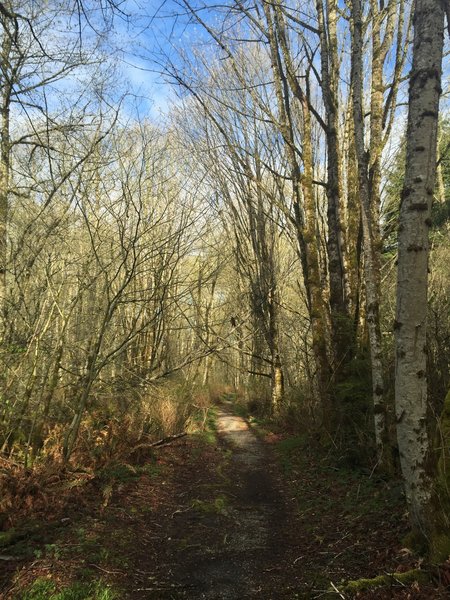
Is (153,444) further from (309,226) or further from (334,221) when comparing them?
(334,221)

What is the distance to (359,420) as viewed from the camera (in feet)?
23.5

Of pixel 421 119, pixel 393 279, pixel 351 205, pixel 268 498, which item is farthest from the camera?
pixel 393 279

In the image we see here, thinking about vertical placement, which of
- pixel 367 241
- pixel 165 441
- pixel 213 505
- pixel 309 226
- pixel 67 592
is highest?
pixel 309 226

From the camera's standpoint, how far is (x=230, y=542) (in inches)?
185

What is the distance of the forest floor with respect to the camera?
139 inches

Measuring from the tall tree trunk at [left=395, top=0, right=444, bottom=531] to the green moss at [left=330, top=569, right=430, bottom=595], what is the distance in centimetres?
61

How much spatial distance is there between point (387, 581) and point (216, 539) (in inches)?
89.5

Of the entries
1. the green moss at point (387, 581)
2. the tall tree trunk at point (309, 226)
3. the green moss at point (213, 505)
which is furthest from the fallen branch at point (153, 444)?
the green moss at point (387, 581)

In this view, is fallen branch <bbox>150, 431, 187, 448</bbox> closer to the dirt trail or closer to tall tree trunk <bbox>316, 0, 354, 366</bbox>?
the dirt trail

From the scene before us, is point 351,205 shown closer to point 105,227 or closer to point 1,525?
Result: point 105,227

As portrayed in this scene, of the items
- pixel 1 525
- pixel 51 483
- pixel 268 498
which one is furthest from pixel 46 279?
pixel 268 498

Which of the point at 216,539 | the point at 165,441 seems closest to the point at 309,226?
the point at 165,441

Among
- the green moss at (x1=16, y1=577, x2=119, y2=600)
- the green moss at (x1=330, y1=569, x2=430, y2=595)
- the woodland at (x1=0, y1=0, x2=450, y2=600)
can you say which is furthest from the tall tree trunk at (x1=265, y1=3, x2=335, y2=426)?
the green moss at (x1=16, y1=577, x2=119, y2=600)

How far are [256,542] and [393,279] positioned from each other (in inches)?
303
